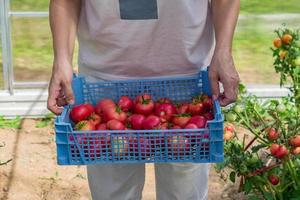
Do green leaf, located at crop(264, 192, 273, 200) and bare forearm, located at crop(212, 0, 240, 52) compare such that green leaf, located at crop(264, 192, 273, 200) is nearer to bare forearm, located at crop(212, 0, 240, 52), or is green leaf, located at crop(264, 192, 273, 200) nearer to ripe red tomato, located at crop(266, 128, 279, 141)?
ripe red tomato, located at crop(266, 128, 279, 141)

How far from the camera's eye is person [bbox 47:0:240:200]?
1711mm

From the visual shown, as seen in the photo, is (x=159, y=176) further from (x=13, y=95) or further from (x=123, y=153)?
(x=13, y=95)

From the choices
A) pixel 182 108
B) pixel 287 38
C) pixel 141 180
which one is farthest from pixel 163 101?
pixel 287 38

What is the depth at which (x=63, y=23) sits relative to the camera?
179 cm

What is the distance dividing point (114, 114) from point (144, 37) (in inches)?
10.0

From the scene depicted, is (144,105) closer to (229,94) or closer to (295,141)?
(229,94)

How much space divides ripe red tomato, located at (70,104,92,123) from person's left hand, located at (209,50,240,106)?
341 mm

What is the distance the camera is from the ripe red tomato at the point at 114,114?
1.62 metres

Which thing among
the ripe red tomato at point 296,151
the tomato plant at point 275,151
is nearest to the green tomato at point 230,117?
the tomato plant at point 275,151

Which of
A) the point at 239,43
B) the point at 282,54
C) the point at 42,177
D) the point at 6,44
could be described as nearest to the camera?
the point at 282,54

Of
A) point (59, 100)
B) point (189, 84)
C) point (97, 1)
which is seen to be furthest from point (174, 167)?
point (97, 1)

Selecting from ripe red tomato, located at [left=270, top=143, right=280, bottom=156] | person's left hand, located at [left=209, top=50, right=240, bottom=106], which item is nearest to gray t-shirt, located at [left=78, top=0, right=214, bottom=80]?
person's left hand, located at [left=209, top=50, right=240, bottom=106]

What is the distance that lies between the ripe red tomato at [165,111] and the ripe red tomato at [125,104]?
84mm

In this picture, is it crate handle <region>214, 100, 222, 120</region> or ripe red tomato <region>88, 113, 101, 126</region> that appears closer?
crate handle <region>214, 100, 222, 120</region>
